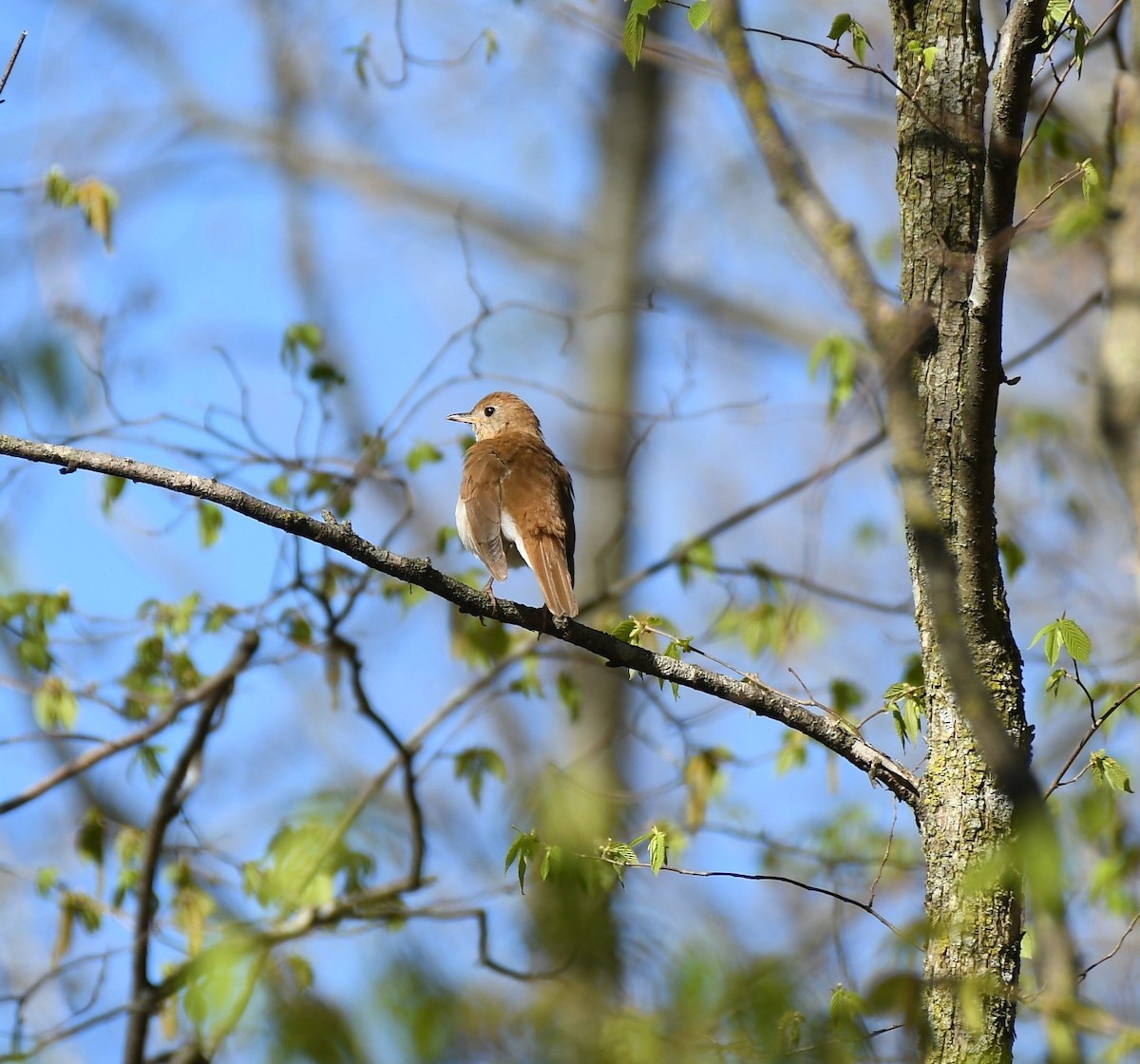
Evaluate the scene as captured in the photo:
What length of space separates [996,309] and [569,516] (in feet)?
10.6

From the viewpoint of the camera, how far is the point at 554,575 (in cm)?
543

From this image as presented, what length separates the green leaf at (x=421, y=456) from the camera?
6.33 meters

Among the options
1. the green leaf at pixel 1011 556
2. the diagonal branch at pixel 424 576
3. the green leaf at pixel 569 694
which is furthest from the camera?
the green leaf at pixel 569 694

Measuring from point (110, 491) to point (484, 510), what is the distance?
1.66 meters

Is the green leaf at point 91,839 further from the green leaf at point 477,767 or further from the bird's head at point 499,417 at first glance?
the bird's head at point 499,417

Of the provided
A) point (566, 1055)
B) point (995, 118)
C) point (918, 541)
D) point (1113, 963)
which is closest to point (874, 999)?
point (566, 1055)

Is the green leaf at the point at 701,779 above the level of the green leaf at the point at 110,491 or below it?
below

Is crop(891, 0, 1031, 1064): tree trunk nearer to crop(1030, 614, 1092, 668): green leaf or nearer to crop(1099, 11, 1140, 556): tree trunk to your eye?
crop(1030, 614, 1092, 668): green leaf

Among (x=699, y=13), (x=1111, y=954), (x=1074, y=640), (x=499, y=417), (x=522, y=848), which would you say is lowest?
(x=1111, y=954)

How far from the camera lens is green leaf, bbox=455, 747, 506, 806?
19.6 feet

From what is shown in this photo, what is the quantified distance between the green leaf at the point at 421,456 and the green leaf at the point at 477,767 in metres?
1.40

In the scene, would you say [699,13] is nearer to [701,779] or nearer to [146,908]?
[701,779]

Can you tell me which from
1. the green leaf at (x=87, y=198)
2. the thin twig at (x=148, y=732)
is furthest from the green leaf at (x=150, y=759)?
the green leaf at (x=87, y=198)

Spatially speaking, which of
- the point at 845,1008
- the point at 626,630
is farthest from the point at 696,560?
the point at 845,1008
